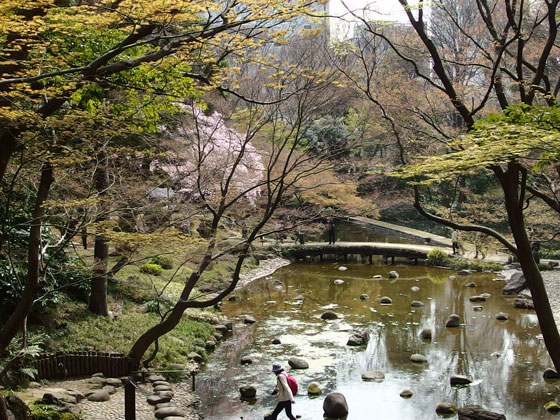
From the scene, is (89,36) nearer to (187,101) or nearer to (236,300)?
Result: (187,101)

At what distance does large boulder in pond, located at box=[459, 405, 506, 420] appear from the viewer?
8.77m

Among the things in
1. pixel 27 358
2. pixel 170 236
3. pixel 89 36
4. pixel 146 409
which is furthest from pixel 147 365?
pixel 89 36

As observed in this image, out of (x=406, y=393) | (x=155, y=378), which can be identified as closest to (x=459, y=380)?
(x=406, y=393)

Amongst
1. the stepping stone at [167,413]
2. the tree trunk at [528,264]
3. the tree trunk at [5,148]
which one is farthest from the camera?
the stepping stone at [167,413]

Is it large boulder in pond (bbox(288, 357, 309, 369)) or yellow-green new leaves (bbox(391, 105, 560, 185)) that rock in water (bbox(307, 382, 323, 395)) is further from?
yellow-green new leaves (bbox(391, 105, 560, 185))

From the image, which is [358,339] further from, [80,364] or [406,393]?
[80,364]

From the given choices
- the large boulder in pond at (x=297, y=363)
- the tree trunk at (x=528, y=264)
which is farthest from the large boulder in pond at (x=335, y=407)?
the tree trunk at (x=528, y=264)

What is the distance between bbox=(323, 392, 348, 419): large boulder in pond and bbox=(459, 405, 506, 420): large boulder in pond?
6.58 ft

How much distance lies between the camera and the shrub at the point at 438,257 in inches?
987

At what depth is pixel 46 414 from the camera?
Result: 7465mm

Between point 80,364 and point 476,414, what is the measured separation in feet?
24.2

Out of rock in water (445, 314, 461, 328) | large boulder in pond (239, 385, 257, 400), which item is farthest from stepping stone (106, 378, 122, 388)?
rock in water (445, 314, 461, 328)

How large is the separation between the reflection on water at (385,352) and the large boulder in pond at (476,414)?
0.59 m

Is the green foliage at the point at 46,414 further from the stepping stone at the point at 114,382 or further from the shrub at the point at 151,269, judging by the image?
the shrub at the point at 151,269
